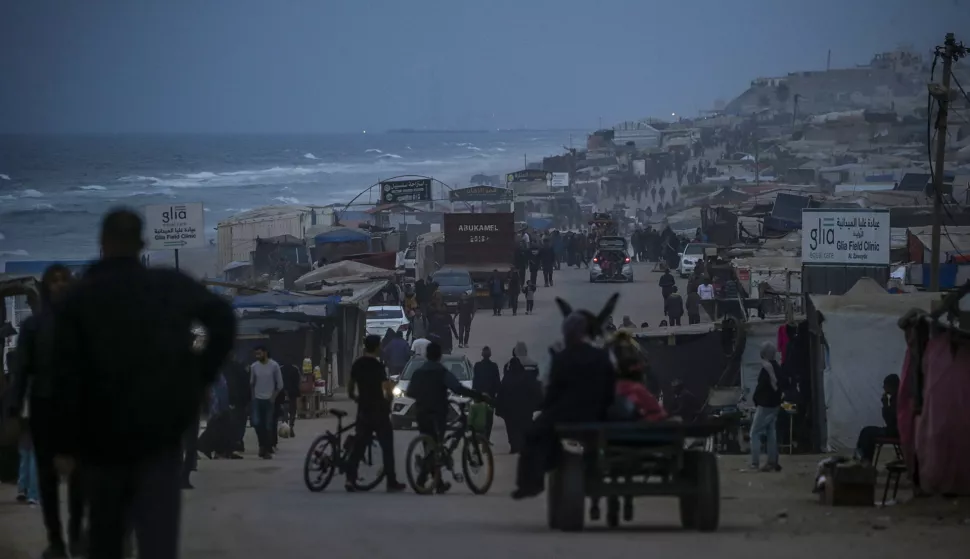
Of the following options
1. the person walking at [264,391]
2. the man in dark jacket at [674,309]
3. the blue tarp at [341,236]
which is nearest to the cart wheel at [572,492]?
the person walking at [264,391]

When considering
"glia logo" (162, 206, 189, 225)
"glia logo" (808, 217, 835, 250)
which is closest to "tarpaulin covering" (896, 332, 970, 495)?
"glia logo" (808, 217, 835, 250)

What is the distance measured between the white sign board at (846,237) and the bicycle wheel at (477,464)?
1454 centimetres

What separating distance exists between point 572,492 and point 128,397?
15.5 feet

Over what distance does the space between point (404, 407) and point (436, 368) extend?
9.62m

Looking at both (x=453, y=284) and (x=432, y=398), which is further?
(x=453, y=284)

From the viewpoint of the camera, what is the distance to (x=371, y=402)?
12.0m

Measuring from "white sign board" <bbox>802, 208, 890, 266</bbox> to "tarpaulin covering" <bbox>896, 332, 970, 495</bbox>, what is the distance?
46.0ft

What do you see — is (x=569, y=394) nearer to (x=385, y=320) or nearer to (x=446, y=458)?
(x=446, y=458)

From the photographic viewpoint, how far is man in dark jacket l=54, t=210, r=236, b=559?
4.46 meters

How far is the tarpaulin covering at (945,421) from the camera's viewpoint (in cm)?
1126

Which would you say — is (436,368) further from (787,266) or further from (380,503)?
(787,266)

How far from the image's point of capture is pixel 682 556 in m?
7.77

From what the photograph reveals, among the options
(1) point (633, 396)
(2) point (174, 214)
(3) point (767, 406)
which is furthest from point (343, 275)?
(1) point (633, 396)

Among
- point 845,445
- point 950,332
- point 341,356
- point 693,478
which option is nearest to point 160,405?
point 693,478
